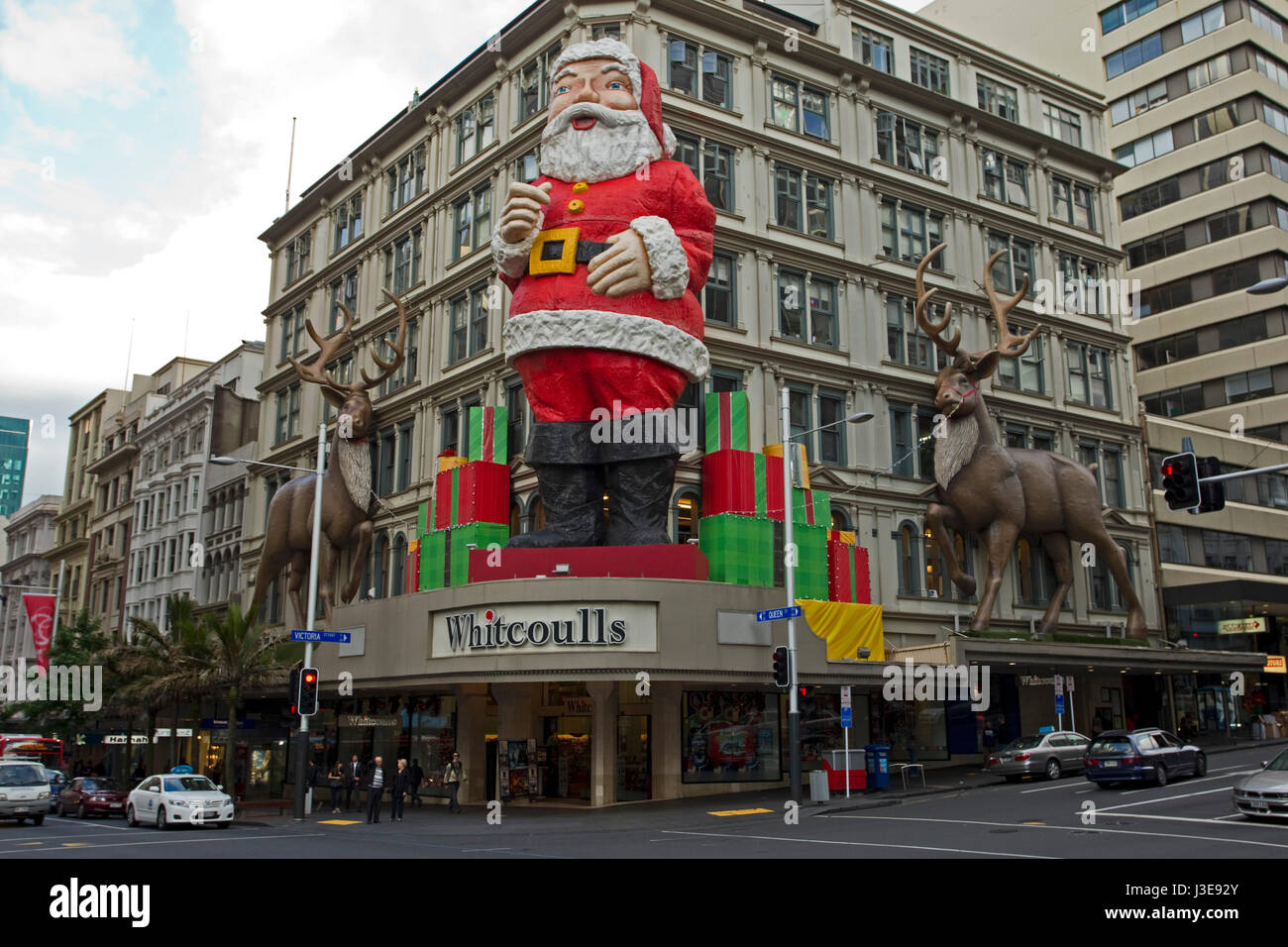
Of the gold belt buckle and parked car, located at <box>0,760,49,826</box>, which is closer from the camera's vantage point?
parked car, located at <box>0,760,49,826</box>

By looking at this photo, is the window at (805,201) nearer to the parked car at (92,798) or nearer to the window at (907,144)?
the window at (907,144)

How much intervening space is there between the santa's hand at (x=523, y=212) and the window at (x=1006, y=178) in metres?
23.4

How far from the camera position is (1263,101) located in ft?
188

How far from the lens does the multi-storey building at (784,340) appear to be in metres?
30.1

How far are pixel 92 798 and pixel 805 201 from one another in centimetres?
3009

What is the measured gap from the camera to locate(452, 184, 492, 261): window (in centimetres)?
3853

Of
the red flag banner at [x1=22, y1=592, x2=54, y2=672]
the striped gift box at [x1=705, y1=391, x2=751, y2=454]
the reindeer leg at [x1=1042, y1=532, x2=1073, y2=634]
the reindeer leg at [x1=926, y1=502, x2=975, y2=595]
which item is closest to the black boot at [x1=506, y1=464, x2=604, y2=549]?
the striped gift box at [x1=705, y1=391, x2=751, y2=454]

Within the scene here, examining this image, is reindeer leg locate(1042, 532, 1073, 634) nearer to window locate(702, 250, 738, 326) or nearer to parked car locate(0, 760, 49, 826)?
window locate(702, 250, 738, 326)

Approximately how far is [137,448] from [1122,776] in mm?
61074

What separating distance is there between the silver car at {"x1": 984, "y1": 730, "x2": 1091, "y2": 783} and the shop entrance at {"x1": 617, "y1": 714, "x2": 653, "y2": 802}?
9.66m

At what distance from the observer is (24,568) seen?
89.0 metres

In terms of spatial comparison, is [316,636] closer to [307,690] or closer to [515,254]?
[307,690]

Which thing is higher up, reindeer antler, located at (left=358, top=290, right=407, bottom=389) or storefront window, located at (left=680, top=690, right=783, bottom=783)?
reindeer antler, located at (left=358, top=290, right=407, bottom=389)
